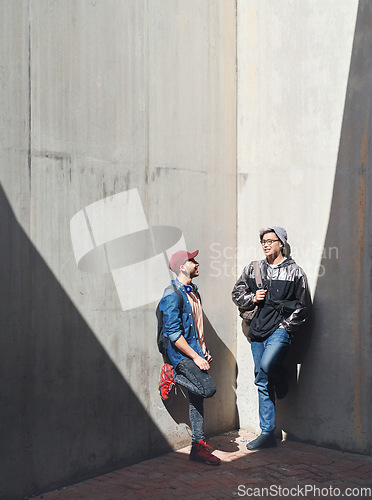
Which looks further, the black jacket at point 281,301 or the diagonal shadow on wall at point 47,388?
the black jacket at point 281,301

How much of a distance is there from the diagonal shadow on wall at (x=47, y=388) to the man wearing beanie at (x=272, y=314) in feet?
4.72

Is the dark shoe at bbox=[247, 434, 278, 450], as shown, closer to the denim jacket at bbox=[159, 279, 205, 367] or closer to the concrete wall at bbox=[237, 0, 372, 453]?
the concrete wall at bbox=[237, 0, 372, 453]

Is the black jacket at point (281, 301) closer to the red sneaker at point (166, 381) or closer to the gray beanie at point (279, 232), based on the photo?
the gray beanie at point (279, 232)

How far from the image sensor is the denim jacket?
233 inches

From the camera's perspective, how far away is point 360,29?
639 centimetres

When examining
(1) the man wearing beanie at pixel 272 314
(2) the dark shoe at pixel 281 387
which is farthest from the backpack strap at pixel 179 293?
(2) the dark shoe at pixel 281 387

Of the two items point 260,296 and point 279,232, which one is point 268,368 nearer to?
point 260,296

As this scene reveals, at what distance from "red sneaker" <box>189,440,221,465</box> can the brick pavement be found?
0.06 meters

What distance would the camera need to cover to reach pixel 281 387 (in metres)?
6.68

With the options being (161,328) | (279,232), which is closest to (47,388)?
(161,328)

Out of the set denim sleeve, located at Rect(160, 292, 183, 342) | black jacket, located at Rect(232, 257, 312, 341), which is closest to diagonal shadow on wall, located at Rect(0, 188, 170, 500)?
denim sleeve, located at Rect(160, 292, 183, 342)

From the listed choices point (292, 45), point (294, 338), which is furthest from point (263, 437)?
point (292, 45)

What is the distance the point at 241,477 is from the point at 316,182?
9.83ft

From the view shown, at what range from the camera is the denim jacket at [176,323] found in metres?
5.92
